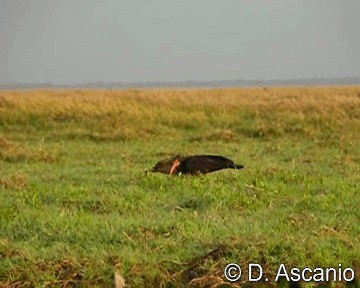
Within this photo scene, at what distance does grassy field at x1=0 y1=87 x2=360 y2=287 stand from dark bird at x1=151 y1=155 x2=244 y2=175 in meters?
0.41

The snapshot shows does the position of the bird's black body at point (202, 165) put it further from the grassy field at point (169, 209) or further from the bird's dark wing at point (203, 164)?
the grassy field at point (169, 209)

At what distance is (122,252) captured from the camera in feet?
17.4

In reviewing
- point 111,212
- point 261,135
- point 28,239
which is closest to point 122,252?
point 28,239

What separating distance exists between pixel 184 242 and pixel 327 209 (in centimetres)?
191

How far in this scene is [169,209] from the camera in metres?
6.83

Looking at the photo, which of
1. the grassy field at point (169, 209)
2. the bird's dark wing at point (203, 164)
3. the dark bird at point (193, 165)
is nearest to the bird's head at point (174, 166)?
the dark bird at point (193, 165)

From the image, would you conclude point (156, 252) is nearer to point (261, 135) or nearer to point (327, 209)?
point (327, 209)

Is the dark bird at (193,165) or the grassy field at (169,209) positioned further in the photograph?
the dark bird at (193,165)

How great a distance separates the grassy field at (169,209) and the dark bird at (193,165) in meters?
0.41

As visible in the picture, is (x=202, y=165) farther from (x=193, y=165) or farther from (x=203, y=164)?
(x=193, y=165)

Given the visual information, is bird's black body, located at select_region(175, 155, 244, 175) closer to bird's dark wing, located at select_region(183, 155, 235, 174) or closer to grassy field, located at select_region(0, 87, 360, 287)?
bird's dark wing, located at select_region(183, 155, 235, 174)

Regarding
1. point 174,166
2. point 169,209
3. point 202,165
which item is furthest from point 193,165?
point 169,209

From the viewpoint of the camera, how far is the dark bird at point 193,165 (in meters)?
9.20

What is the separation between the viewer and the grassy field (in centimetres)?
506
